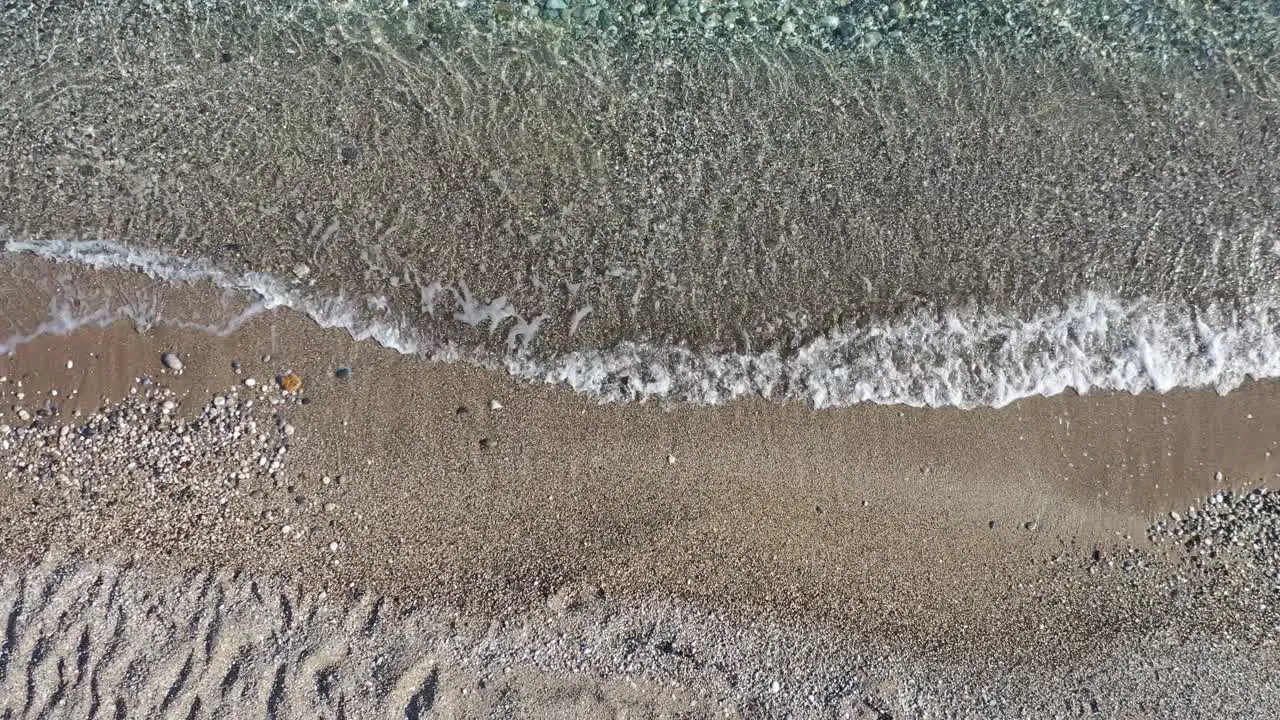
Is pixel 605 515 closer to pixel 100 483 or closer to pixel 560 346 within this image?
pixel 560 346

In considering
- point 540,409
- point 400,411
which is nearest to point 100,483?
point 400,411

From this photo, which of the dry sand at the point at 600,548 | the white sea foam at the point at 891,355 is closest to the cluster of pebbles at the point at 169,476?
the dry sand at the point at 600,548

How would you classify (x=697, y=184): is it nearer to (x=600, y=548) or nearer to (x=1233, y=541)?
(x=600, y=548)

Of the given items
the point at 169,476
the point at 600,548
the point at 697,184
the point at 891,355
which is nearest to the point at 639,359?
the point at 600,548

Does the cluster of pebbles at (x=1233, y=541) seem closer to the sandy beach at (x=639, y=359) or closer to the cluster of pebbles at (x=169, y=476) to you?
the sandy beach at (x=639, y=359)

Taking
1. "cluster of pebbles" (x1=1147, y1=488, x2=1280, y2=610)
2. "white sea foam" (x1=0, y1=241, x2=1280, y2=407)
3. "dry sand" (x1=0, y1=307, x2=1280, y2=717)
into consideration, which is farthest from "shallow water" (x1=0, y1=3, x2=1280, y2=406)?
"cluster of pebbles" (x1=1147, y1=488, x2=1280, y2=610)

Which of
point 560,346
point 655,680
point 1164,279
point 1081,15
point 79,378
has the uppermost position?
point 79,378

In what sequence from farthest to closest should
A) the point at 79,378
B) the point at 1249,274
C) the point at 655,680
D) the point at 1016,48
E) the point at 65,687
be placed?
the point at 1016,48 → the point at 1249,274 → the point at 79,378 → the point at 655,680 → the point at 65,687
